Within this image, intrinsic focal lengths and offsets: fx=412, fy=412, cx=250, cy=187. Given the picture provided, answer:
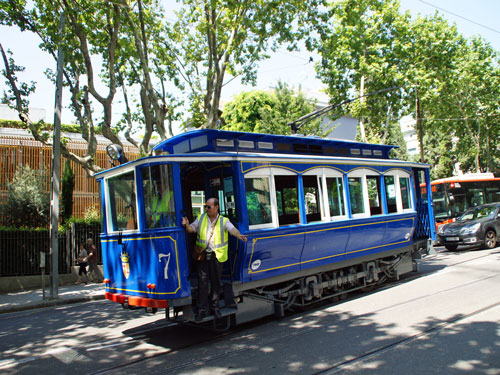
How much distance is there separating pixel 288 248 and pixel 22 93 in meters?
11.0

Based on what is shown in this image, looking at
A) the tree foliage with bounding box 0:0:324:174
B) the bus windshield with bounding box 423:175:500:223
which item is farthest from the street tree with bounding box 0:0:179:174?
the bus windshield with bounding box 423:175:500:223

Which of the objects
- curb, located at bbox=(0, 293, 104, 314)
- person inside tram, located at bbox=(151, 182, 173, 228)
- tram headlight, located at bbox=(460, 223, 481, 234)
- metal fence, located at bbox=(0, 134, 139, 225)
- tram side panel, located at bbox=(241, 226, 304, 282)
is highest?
metal fence, located at bbox=(0, 134, 139, 225)

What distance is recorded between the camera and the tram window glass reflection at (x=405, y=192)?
405 inches

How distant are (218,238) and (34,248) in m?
12.1

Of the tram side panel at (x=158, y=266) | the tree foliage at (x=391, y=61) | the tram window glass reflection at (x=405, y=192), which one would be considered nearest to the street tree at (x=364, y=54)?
the tree foliage at (x=391, y=61)

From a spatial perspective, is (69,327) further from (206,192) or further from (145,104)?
(145,104)

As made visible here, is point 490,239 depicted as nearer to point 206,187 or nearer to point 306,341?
point 306,341

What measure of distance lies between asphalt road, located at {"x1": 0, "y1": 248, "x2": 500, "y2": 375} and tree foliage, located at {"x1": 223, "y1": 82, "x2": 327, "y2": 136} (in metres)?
16.6

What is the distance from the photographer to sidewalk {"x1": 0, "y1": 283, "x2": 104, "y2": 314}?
11617mm

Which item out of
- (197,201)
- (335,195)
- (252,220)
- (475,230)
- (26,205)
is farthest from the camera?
(26,205)

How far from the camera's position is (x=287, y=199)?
7461 millimetres

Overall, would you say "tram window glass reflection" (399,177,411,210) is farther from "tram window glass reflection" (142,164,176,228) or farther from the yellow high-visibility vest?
"tram window glass reflection" (142,164,176,228)

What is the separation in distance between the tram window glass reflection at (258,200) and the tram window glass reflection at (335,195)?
1680mm

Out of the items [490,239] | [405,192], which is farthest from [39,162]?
[490,239]
